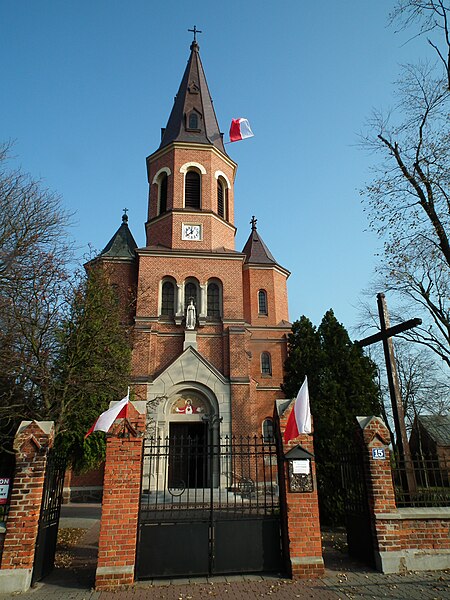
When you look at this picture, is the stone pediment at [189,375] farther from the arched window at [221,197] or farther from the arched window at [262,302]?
the arched window at [221,197]

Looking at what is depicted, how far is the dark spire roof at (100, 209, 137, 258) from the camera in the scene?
74.4ft

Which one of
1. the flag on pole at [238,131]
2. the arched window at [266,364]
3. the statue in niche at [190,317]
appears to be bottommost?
the arched window at [266,364]

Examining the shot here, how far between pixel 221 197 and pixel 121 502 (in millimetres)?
20098

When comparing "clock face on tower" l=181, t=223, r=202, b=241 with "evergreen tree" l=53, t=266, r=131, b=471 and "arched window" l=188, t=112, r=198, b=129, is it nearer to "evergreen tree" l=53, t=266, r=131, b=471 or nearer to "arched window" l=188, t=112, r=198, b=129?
"arched window" l=188, t=112, r=198, b=129

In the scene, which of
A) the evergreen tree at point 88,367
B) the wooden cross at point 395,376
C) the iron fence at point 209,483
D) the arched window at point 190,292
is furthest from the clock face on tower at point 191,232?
the wooden cross at point 395,376

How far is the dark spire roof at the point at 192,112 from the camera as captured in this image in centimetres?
2508

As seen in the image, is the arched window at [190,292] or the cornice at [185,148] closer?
the arched window at [190,292]

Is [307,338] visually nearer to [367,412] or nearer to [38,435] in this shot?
[367,412]

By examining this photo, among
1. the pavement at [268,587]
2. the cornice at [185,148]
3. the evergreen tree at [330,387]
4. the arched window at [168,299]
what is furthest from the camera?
the cornice at [185,148]

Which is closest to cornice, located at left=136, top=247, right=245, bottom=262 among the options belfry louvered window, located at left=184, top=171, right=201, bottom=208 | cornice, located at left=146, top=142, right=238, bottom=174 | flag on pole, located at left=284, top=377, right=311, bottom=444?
belfry louvered window, located at left=184, top=171, right=201, bottom=208

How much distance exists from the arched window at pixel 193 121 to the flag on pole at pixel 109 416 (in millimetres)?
21645

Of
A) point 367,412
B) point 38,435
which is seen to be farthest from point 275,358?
point 38,435

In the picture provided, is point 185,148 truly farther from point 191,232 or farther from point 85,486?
point 85,486

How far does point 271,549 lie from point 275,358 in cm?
1682
